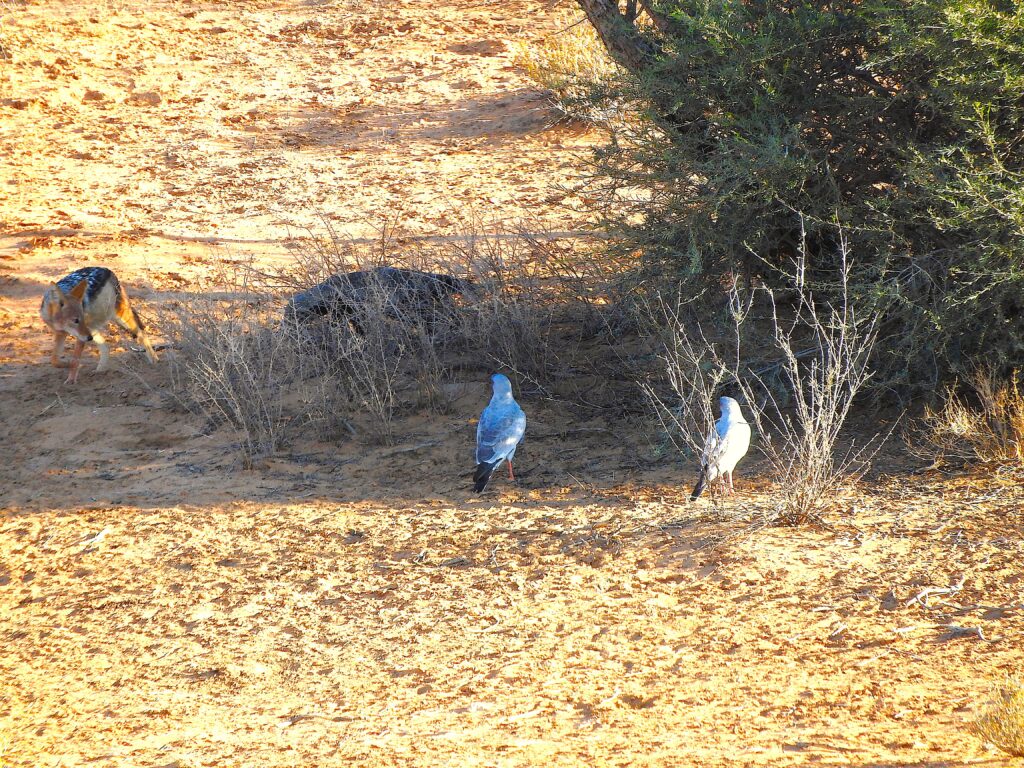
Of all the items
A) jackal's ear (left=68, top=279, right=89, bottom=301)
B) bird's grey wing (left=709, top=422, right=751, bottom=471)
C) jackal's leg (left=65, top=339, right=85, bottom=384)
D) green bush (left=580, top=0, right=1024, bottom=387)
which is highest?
green bush (left=580, top=0, right=1024, bottom=387)

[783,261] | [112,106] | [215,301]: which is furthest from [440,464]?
[112,106]

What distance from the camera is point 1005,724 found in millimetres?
3289

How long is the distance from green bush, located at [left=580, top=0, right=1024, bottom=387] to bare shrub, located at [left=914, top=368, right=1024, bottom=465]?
0.16m


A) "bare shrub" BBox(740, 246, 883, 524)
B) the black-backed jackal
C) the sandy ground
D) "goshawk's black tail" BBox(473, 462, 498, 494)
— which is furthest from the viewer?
the black-backed jackal

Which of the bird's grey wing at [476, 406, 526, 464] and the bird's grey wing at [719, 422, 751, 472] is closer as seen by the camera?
the bird's grey wing at [719, 422, 751, 472]

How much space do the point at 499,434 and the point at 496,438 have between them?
3 cm

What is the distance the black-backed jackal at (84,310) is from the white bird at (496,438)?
3.38 meters

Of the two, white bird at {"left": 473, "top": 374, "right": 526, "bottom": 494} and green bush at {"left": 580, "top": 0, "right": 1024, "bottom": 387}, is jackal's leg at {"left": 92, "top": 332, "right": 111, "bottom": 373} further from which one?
green bush at {"left": 580, "top": 0, "right": 1024, "bottom": 387}

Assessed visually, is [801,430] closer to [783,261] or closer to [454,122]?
[783,261]

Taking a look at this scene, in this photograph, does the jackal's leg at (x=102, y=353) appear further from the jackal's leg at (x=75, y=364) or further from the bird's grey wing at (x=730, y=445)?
the bird's grey wing at (x=730, y=445)

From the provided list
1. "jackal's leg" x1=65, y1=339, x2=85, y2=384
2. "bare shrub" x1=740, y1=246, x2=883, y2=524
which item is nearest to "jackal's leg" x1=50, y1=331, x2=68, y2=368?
"jackal's leg" x1=65, y1=339, x2=85, y2=384

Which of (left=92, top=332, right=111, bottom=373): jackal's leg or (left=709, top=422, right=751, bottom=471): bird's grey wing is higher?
(left=709, top=422, right=751, bottom=471): bird's grey wing

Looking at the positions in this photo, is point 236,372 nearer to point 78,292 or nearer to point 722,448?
point 78,292

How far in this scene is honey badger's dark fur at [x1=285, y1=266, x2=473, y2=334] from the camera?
7160 mm
